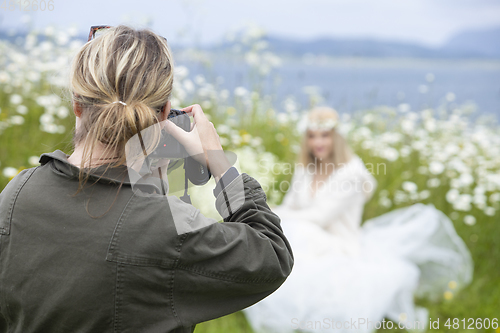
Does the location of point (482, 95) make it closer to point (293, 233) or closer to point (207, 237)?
point (293, 233)

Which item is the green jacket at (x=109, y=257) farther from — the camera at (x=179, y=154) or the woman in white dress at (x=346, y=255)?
the woman in white dress at (x=346, y=255)

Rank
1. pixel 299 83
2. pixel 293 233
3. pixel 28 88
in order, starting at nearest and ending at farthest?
1. pixel 293 233
2. pixel 28 88
3. pixel 299 83

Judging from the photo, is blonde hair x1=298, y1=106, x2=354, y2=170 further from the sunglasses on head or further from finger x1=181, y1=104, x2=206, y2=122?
the sunglasses on head

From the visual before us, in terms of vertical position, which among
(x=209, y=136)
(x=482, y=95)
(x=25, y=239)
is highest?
(x=209, y=136)

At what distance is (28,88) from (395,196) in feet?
10.2

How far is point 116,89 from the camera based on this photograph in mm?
762

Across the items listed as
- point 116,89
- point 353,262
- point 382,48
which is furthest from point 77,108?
point 382,48

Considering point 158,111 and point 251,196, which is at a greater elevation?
point 158,111

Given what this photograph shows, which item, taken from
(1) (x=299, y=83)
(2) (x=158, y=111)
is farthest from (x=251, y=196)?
(1) (x=299, y=83)

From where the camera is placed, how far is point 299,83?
459 cm

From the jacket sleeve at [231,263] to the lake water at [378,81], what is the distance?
2.70 meters

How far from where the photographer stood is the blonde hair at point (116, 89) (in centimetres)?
75

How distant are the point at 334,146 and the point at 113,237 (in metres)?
2.34

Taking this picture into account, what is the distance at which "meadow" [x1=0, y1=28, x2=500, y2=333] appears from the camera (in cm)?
276
